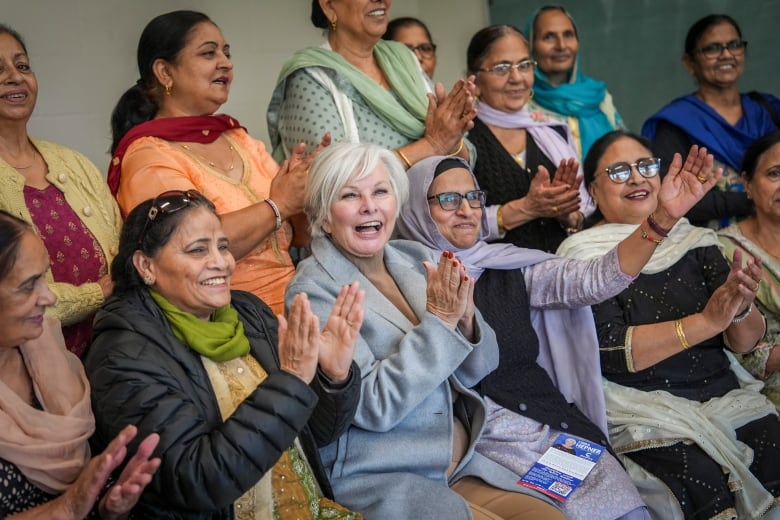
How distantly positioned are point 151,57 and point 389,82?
0.80 meters

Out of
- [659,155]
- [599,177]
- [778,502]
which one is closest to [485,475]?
[778,502]

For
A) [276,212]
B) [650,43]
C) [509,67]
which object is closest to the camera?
[276,212]

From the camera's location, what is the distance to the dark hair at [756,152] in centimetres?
333

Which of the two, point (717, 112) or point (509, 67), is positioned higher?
point (509, 67)

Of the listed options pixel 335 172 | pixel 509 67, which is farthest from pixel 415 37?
pixel 335 172

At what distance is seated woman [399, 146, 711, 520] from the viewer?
257cm

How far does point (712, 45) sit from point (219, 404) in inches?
116

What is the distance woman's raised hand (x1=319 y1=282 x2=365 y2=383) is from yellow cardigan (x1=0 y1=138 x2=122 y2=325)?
0.70m

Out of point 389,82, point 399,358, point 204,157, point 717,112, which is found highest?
point 389,82

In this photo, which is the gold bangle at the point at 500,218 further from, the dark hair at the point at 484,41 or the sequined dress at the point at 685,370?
the dark hair at the point at 484,41

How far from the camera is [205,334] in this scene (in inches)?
80.8

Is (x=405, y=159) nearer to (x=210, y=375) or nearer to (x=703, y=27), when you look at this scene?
(x=210, y=375)

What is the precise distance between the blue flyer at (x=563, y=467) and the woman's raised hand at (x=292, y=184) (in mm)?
986

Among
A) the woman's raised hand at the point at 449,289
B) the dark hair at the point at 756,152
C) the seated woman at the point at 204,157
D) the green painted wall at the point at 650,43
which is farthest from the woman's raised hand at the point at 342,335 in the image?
the green painted wall at the point at 650,43
